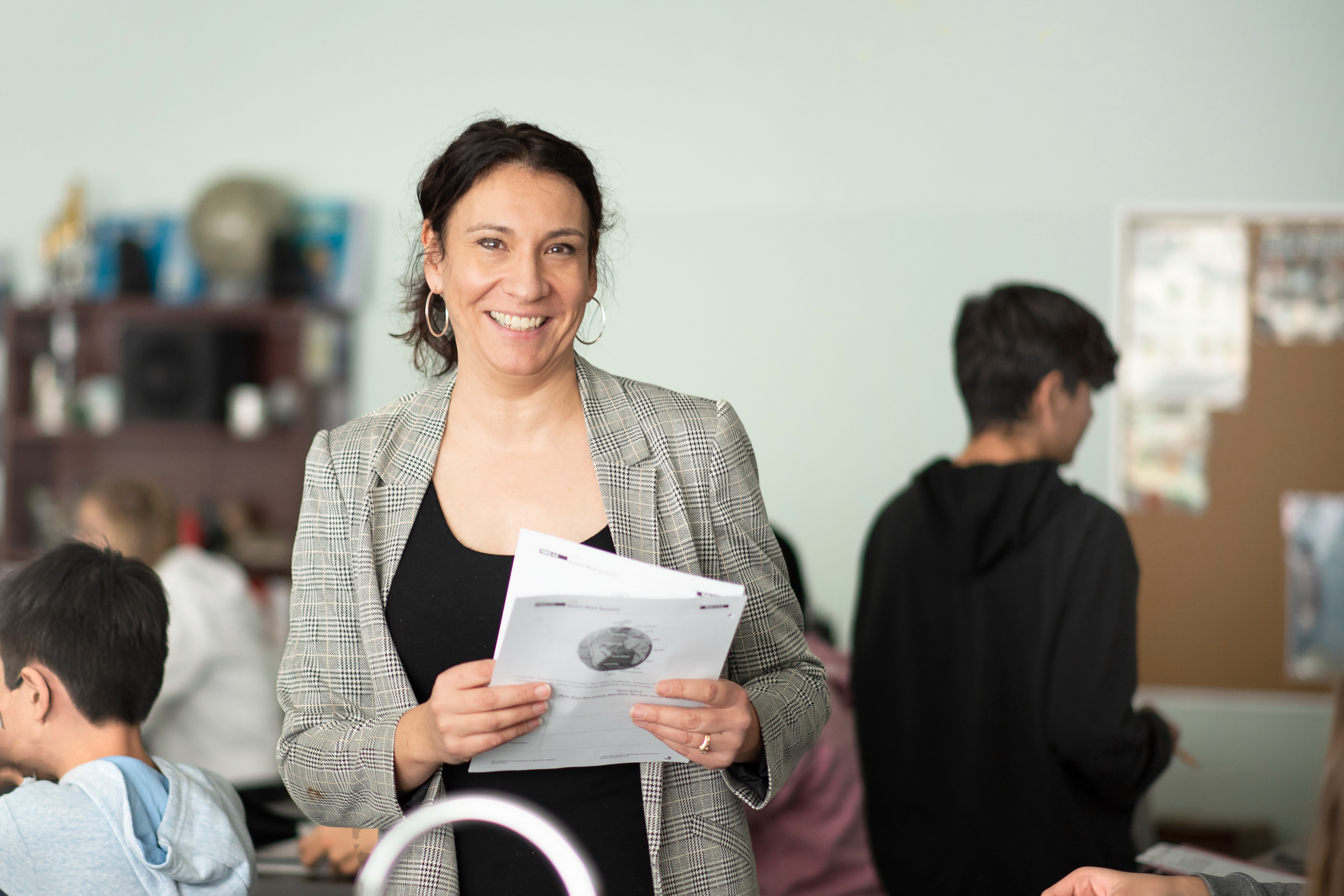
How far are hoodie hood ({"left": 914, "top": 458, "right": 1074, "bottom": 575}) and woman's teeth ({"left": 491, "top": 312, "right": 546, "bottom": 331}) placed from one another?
3.28 ft

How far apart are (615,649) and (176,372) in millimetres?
4206

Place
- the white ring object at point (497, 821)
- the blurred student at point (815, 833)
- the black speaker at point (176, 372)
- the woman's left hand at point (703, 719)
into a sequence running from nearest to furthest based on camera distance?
the white ring object at point (497, 821), the woman's left hand at point (703, 719), the blurred student at point (815, 833), the black speaker at point (176, 372)

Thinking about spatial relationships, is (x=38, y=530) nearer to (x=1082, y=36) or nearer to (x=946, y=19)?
(x=946, y=19)

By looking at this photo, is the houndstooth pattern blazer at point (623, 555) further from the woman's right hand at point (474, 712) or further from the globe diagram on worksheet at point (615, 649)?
the globe diagram on worksheet at point (615, 649)

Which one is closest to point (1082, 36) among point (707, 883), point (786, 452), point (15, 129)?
point (786, 452)

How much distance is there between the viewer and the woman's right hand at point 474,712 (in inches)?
49.1

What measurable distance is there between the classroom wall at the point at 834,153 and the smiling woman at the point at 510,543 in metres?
2.91

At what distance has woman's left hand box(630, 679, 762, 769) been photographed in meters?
1.29

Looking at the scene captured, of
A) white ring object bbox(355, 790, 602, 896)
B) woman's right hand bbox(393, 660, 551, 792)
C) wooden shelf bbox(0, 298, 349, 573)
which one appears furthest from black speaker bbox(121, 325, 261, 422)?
white ring object bbox(355, 790, 602, 896)

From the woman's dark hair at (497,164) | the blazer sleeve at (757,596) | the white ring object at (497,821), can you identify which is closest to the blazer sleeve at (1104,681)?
the blazer sleeve at (757,596)

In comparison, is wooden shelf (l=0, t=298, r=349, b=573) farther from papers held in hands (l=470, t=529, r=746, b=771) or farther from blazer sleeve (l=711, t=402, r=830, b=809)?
papers held in hands (l=470, t=529, r=746, b=771)

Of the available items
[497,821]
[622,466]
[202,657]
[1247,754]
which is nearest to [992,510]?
[622,466]

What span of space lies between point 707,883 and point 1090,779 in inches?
33.8

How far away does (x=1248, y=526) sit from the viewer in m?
4.28
